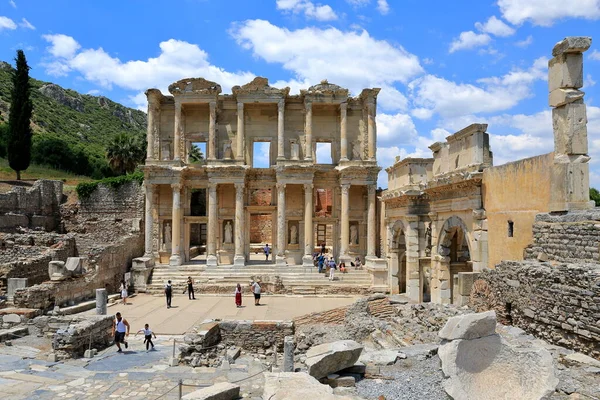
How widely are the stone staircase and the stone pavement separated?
0.89m

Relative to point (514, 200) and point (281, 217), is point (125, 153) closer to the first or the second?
point (281, 217)

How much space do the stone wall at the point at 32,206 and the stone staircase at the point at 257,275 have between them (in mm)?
11172

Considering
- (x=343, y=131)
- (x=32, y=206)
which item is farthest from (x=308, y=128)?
(x=32, y=206)

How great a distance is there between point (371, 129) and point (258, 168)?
7.48m

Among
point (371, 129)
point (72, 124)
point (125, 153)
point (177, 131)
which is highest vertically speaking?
point (72, 124)

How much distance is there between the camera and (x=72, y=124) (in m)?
67.8

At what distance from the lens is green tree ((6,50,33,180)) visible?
37938 mm

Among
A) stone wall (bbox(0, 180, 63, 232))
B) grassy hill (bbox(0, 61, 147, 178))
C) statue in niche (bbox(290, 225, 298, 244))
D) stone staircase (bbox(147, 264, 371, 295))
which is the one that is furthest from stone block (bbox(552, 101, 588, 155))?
grassy hill (bbox(0, 61, 147, 178))

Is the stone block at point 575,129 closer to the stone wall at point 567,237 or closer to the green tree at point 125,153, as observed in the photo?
the stone wall at point 567,237

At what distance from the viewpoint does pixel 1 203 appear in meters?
31.0

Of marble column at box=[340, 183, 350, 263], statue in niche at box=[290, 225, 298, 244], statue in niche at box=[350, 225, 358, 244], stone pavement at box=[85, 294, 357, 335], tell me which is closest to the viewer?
stone pavement at box=[85, 294, 357, 335]

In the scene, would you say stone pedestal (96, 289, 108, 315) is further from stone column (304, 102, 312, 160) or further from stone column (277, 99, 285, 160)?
stone column (304, 102, 312, 160)

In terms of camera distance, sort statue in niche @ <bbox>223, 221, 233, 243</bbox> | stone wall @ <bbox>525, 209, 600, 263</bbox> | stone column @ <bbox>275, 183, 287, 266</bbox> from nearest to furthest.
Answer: stone wall @ <bbox>525, 209, 600, 263</bbox> → stone column @ <bbox>275, 183, 287, 266</bbox> → statue in niche @ <bbox>223, 221, 233, 243</bbox>

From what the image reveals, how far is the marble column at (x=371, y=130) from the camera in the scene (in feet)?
97.9
